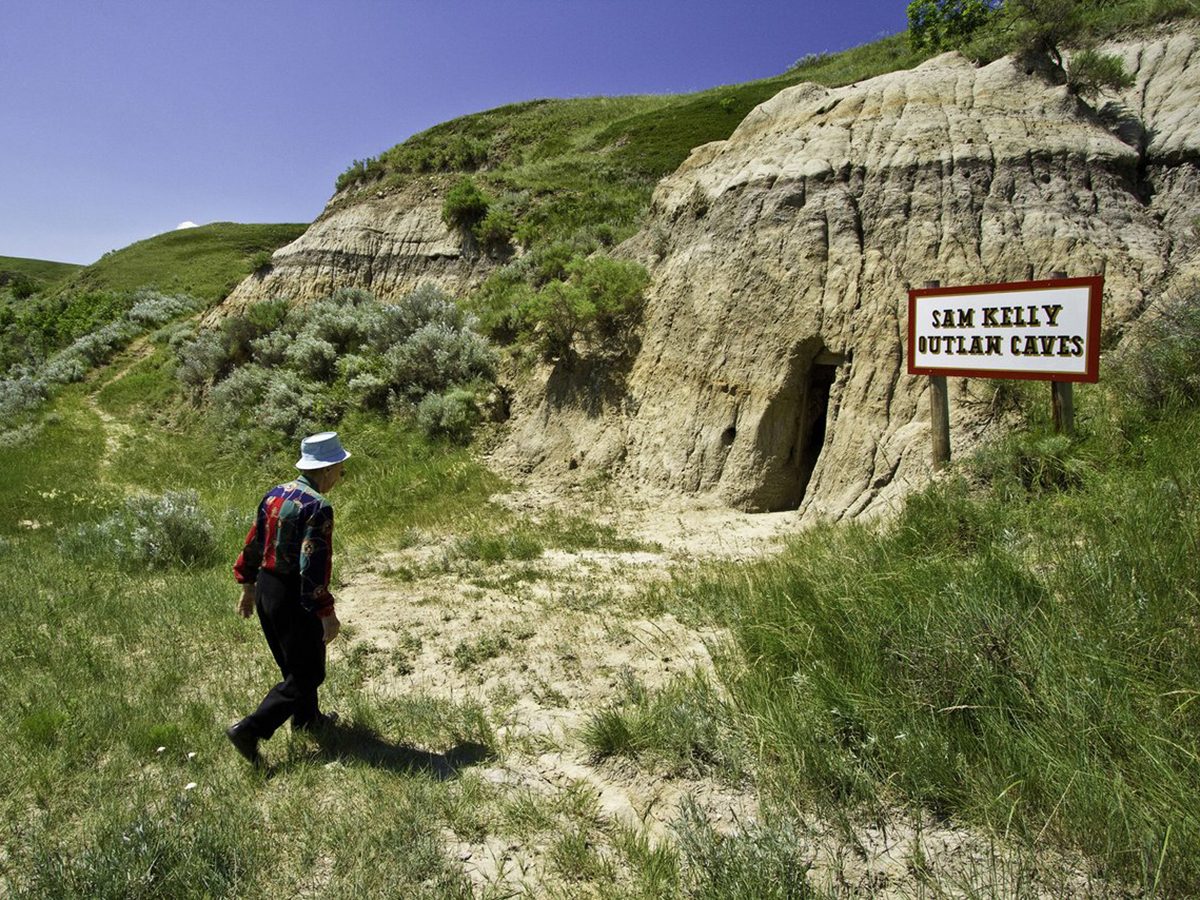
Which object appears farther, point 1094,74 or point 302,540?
point 1094,74

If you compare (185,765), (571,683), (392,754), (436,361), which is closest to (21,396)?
(436,361)

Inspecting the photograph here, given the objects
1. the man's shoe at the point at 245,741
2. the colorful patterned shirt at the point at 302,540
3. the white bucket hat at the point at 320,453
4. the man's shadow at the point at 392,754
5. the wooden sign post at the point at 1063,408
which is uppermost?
the wooden sign post at the point at 1063,408

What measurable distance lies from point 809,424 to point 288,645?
881 cm

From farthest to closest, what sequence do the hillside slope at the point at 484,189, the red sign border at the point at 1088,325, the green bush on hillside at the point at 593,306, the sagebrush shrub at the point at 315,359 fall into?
the hillside slope at the point at 484,189, the sagebrush shrub at the point at 315,359, the green bush on hillside at the point at 593,306, the red sign border at the point at 1088,325

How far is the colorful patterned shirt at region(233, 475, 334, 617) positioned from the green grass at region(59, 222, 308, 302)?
3337cm

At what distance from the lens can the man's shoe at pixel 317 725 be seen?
4016mm

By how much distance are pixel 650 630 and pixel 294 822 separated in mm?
2876

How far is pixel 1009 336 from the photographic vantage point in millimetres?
5863

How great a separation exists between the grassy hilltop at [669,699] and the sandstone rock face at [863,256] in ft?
6.38

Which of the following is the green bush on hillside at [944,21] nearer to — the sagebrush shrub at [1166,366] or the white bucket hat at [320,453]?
the sagebrush shrub at [1166,366]

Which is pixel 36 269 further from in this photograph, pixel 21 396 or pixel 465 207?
pixel 465 207

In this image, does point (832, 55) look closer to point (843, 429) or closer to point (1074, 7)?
point (1074, 7)

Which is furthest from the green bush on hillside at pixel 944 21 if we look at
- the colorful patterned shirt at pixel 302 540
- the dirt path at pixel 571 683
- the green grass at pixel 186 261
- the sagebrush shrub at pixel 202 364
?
the green grass at pixel 186 261

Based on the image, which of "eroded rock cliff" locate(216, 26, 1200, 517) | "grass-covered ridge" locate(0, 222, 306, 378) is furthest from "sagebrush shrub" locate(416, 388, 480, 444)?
"grass-covered ridge" locate(0, 222, 306, 378)
